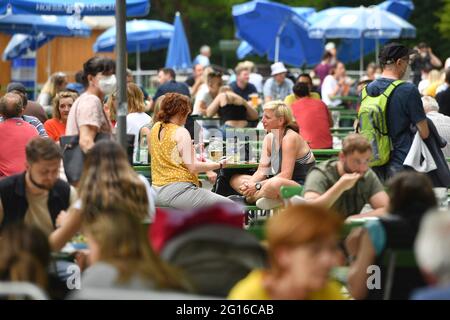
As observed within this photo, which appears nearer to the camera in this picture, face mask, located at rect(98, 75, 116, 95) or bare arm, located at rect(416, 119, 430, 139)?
face mask, located at rect(98, 75, 116, 95)

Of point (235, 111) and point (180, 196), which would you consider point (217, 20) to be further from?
point (180, 196)

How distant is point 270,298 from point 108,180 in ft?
6.85

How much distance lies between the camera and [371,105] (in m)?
10.7

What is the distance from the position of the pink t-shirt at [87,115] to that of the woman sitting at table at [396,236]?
9.38 feet

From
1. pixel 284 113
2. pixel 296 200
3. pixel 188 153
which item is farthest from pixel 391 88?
pixel 296 200

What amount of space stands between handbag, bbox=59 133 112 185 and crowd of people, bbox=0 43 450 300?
3cm

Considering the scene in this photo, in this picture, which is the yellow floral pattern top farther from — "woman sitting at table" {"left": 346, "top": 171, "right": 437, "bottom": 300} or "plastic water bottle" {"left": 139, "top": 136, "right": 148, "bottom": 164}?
"woman sitting at table" {"left": 346, "top": 171, "right": 437, "bottom": 300}

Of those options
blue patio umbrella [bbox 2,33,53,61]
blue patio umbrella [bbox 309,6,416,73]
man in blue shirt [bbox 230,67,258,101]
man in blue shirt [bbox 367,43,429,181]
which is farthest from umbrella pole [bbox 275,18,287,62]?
man in blue shirt [bbox 367,43,429,181]

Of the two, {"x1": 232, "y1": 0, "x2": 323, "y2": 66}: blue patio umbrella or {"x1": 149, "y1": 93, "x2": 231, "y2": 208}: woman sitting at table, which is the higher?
{"x1": 232, "y1": 0, "x2": 323, "y2": 66}: blue patio umbrella

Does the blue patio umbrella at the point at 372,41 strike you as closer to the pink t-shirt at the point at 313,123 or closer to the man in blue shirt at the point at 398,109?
the pink t-shirt at the point at 313,123

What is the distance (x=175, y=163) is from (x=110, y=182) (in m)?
3.03

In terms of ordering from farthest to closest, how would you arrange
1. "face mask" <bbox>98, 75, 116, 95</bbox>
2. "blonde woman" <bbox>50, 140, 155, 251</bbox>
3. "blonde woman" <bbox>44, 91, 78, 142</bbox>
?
1. "blonde woman" <bbox>44, 91, 78, 142</bbox>
2. "face mask" <bbox>98, 75, 116, 95</bbox>
3. "blonde woman" <bbox>50, 140, 155, 251</bbox>

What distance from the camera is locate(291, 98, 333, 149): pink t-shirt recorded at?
15.6 metres
